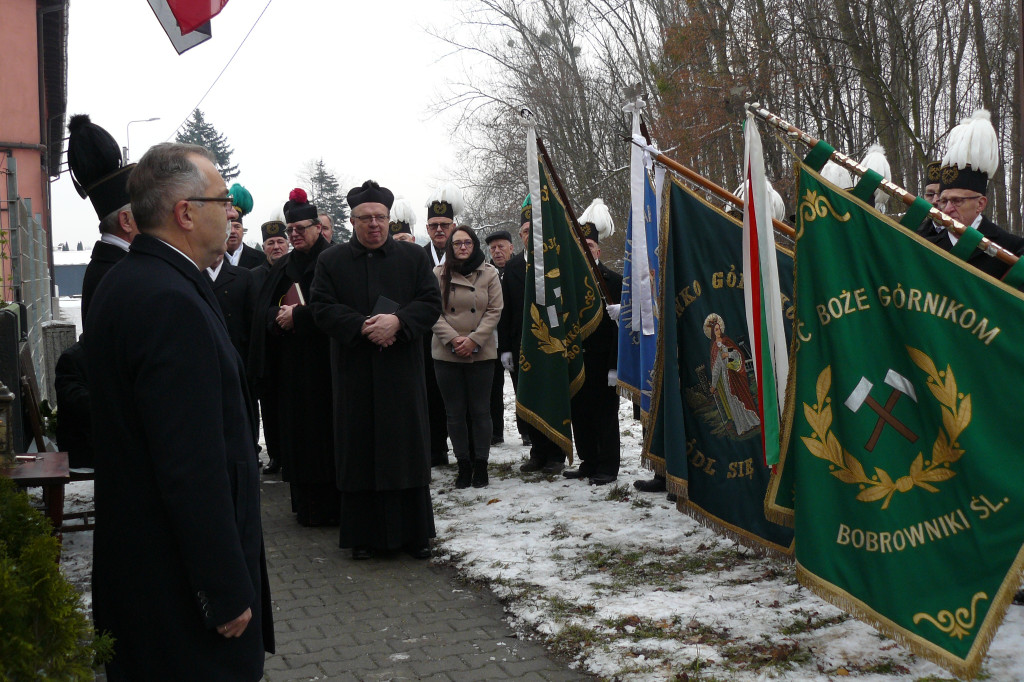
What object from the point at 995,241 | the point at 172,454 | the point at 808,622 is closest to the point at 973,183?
the point at 995,241

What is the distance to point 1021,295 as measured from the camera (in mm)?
3514

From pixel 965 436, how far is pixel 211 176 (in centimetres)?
269

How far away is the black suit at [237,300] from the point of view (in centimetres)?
813

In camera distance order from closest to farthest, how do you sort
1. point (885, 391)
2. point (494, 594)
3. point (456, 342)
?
1. point (885, 391)
2. point (494, 594)
3. point (456, 342)

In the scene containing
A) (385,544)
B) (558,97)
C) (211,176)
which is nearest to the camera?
(211,176)

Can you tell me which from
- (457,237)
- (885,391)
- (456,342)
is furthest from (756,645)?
(457,237)

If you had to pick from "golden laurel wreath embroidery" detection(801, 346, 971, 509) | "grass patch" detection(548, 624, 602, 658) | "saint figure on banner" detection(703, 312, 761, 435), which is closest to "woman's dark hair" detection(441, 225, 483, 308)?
"saint figure on banner" detection(703, 312, 761, 435)

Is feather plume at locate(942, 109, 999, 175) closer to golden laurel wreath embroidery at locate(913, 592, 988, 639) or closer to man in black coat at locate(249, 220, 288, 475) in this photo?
golden laurel wreath embroidery at locate(913, 592, 988, 639)

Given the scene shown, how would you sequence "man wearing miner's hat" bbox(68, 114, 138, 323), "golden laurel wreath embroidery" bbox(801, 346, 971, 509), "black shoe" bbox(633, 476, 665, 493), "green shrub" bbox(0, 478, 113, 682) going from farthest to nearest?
"black shoe" bbox(633, 476, 665, 493) < "man wearing miner's hat" bbox(68, 114, 138, 323) < "golden laurel wreath embroidery" bbox(801, 346, 971, 509) < "green shrub" bbox(0, 478, 113, 682)

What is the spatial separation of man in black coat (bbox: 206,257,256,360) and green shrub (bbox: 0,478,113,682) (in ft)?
18.3

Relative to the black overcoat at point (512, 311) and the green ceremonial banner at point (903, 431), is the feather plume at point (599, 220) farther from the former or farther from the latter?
the green ceremonial banner at point (903, 431)

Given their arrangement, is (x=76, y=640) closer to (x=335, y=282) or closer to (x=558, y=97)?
(x=335, y=282)

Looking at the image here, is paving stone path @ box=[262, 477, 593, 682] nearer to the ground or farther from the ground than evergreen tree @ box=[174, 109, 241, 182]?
nearer to the ground

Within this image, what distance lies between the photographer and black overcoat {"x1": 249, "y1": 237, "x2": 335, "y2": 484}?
7.11 meters
